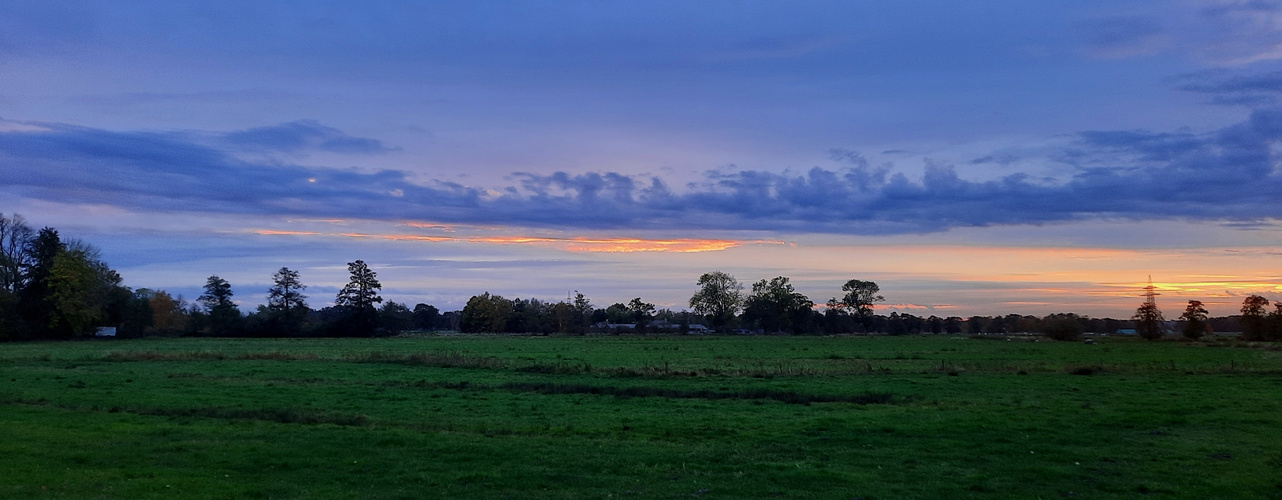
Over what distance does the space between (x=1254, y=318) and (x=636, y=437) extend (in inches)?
5099

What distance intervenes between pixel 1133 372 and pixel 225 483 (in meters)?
45.2

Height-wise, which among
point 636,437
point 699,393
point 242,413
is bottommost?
point 699,393

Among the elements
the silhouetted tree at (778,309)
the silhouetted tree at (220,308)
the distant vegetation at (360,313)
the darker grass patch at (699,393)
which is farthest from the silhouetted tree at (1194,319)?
the silhouetted tree at (220,308)

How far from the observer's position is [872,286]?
19112 cm

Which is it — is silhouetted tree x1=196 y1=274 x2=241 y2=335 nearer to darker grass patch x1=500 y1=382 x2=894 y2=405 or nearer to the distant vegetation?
the distant vegetation

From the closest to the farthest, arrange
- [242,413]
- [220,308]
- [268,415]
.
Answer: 1. [268,415]
2. [242,413]
3. [220,308]

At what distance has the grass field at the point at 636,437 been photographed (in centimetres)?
1298

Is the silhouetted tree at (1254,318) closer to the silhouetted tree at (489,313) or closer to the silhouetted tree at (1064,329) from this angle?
the silhouetted tree at (1064,329)

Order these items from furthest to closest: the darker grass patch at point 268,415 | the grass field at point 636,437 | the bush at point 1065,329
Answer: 1. the bush at point 1065,329
2. the darker grass patch at point 268,415
3. the grass field at point 636,437

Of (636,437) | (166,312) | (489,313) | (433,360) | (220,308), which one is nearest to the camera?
(636,437)

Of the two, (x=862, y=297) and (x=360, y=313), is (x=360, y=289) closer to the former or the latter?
(x=360, y=313)

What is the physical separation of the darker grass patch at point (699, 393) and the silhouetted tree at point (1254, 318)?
4460 inches

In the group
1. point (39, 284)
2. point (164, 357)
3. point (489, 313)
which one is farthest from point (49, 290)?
point (489, 313)

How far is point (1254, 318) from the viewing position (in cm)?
10969
